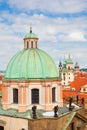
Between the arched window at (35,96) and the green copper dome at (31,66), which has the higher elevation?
the green copper dome at (31,66)

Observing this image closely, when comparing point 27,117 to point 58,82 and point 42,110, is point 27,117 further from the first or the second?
point 58,82

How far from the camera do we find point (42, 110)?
3288 cm

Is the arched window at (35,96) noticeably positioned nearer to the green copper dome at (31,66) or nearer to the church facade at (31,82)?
the church facade at (31,82)

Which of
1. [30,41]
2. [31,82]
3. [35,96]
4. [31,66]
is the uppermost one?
[30,41]

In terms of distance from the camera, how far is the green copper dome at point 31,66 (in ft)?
108

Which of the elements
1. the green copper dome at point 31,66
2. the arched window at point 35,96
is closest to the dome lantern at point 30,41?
the green copper dome at point 31,66

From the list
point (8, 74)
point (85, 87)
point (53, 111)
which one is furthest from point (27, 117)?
point (85, 87)

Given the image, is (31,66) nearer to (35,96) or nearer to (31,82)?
(31,82)

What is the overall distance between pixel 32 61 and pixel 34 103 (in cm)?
463

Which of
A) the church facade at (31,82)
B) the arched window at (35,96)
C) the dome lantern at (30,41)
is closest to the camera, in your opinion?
the church facade at (31,82)

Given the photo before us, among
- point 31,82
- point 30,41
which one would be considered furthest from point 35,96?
point 30,41

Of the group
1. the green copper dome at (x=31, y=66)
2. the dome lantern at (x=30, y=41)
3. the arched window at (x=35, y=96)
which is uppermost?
the dome lantern at (x=30, y=41)

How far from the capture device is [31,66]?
109 ft

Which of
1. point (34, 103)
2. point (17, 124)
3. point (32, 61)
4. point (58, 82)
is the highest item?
point (32, 61)
